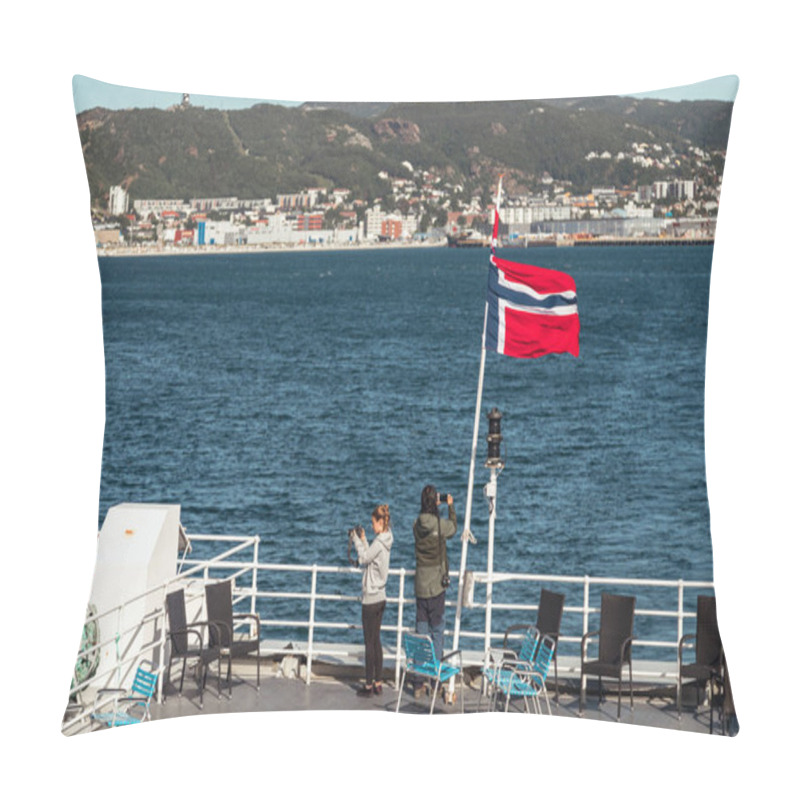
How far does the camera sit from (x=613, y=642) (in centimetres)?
848

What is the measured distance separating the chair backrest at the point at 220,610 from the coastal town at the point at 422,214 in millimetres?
2240

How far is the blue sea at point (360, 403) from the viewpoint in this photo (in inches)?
344

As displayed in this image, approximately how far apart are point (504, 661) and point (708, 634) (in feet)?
4.14

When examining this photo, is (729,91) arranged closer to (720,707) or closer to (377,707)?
(720,707)

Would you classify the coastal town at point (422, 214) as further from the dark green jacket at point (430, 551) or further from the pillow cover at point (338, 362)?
the dark green jacket at point (430, 551)

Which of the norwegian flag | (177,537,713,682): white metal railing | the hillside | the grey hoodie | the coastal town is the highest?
the hillside

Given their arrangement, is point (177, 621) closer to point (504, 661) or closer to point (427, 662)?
point (427, 662)

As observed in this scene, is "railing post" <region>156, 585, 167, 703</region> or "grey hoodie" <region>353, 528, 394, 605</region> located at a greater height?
"grey hoodie" <region>353, 528, 394, 605</region>

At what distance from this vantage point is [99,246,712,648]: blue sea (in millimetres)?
8734

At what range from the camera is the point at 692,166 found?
8.59 metres

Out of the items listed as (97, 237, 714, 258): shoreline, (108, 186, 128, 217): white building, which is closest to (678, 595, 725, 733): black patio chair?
(97, 237, 714, 258): shoreline

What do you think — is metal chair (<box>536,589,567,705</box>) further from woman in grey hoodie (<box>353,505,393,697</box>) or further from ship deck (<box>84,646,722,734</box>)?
woman in grey hoodie (<box>353,505,393,697</box>)

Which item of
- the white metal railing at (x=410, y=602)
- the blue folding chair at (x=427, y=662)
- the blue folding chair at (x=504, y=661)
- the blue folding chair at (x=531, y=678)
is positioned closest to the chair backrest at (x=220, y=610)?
the white metal railing at (x=410, y=602)

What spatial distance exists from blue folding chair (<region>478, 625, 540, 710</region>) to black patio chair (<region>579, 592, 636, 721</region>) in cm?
33
